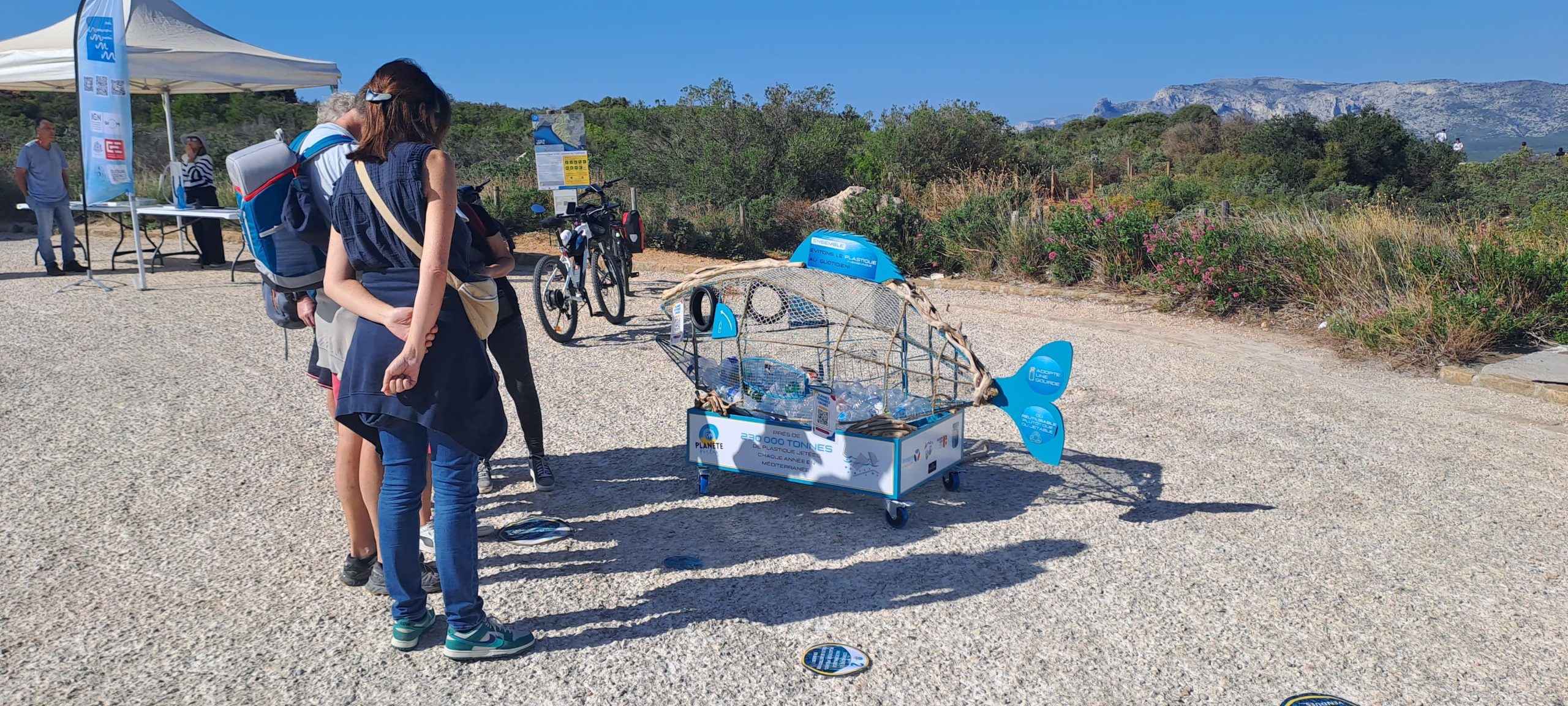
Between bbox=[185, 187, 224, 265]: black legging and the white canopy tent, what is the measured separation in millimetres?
1345

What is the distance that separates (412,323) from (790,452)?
204 cm

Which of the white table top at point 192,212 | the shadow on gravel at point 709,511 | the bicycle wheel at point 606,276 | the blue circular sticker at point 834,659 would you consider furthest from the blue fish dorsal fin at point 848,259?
the white table top at point 192,212

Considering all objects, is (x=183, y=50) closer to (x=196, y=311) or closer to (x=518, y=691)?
(x=196, y=311)

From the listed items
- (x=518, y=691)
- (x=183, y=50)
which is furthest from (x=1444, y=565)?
(x=183, y=50)

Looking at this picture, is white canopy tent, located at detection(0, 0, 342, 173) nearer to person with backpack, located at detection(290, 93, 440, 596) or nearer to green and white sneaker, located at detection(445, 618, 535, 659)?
person with backpack, located at detection(290, 93, 440, 596)

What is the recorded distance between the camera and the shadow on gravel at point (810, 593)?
3234 mm

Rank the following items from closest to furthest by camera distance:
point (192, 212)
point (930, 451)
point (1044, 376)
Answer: point (1044, 376) < point (930, 451) < point (192, 212)

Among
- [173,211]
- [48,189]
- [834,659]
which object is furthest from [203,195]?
[834,659]

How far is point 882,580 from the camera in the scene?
358 centimetres

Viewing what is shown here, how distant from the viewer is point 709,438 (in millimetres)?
4445

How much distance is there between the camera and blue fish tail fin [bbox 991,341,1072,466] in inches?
153

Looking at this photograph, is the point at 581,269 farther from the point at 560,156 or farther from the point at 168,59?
the point at 168,59

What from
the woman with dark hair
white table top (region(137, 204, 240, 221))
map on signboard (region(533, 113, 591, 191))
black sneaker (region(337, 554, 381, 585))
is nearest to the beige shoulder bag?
the woman with dark hair

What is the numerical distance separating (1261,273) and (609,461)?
6.92 metres
